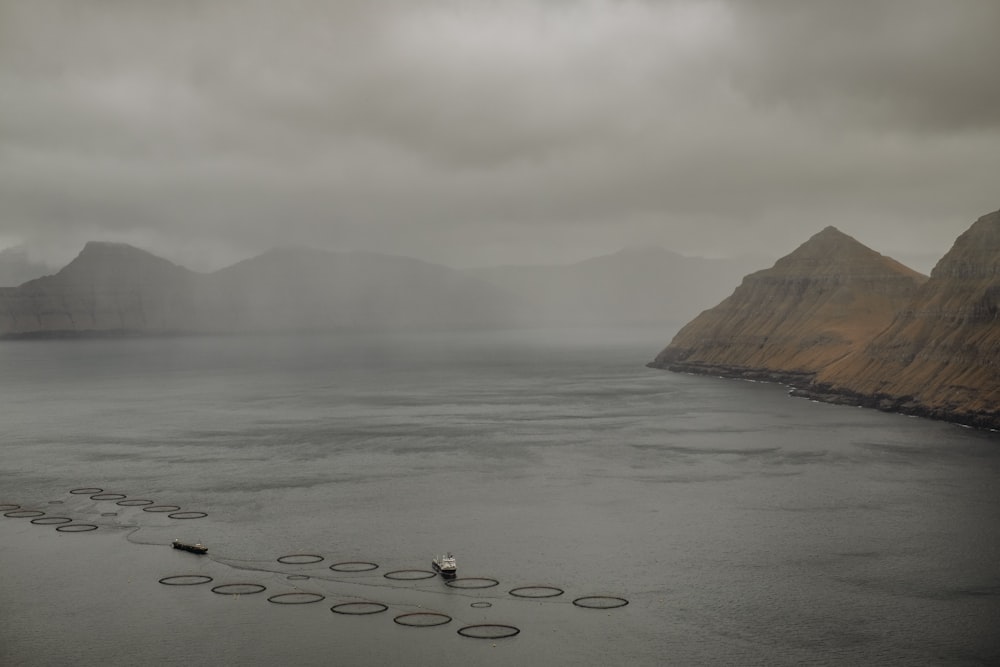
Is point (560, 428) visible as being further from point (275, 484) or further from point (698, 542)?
point (698, 542)

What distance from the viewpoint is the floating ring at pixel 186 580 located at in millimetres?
75812

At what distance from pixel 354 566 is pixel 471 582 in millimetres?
10873

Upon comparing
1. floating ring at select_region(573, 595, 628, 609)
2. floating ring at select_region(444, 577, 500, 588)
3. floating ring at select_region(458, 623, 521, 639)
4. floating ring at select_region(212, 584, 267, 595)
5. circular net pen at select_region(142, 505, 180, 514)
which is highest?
circular net pen at select_region(142, 505, 180, 514)

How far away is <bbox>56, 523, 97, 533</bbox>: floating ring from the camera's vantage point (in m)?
92.1

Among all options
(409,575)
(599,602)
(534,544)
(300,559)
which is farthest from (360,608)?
(534,544)

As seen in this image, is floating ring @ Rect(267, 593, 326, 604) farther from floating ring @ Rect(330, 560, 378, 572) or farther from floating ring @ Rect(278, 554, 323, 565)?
floating ring @ Rect(278, 554, 323, 565)

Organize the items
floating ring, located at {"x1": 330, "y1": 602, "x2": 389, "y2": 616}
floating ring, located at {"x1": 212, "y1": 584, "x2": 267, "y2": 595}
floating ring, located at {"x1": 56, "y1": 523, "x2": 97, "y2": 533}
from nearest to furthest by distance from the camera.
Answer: floating ring, located at {"x1": 330, "y1": 602, "x2": 389, "y2": 616}, floating ring, located at {"x1": 212, "y1": 584, "x2": 267, "y2": 595}, floating ring, located at {"x1": 56, "y1": 523, "x2": 97, "y2": 533}

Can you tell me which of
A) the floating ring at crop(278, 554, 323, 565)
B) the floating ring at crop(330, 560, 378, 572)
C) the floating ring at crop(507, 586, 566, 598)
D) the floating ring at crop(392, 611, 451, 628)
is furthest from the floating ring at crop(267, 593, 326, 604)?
the floating ring at crop(507, 586, 566, 598)

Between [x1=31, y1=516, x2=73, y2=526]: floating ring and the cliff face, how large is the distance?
133468mm

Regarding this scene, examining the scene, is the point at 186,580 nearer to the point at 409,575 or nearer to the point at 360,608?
the point at 360,608

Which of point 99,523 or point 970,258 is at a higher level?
point 970,258

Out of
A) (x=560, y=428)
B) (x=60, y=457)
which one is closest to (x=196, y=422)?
(x=60, y=457)

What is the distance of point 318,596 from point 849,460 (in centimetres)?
8398

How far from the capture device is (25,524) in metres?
95.1
